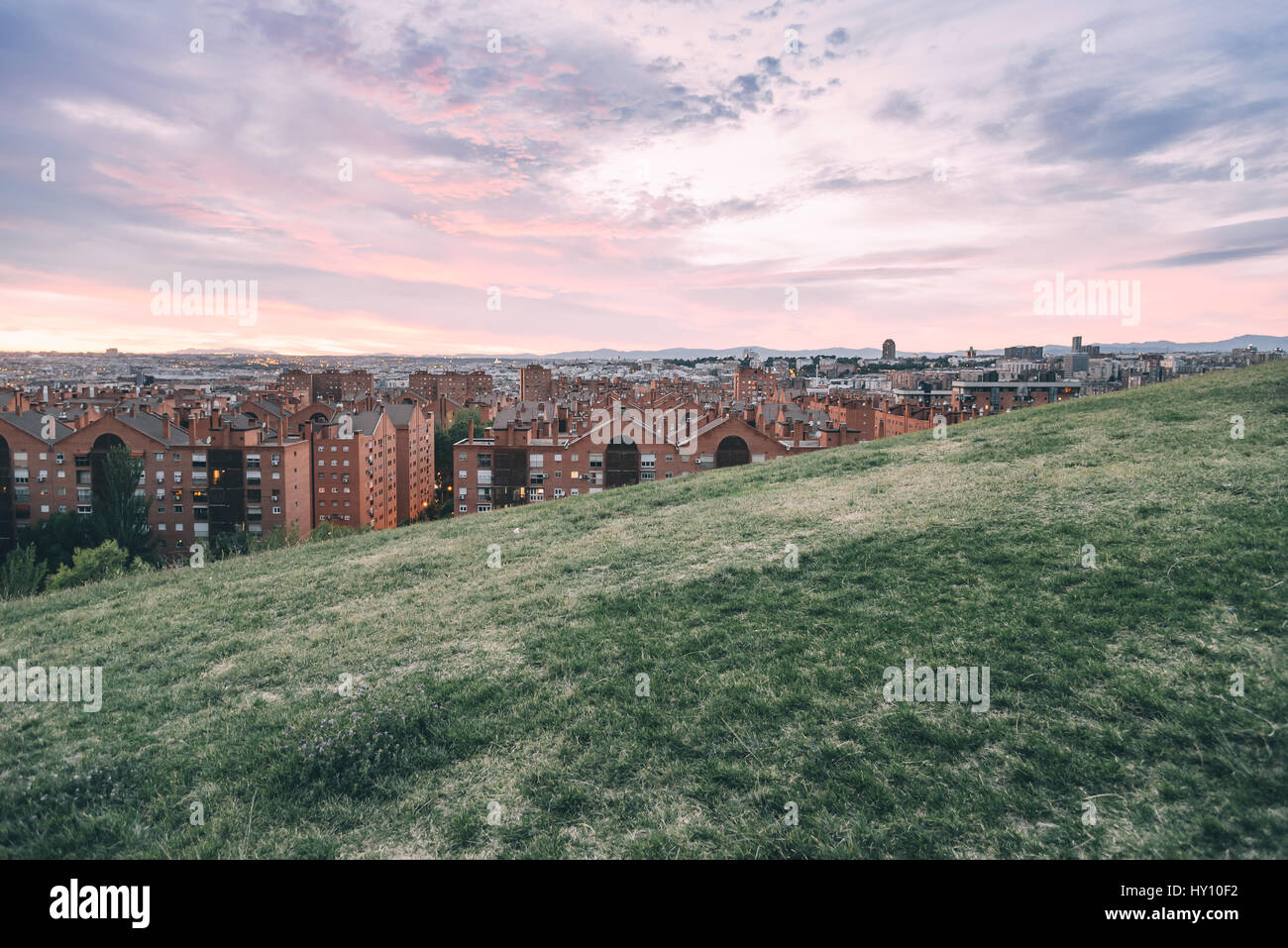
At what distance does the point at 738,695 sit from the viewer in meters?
6.98

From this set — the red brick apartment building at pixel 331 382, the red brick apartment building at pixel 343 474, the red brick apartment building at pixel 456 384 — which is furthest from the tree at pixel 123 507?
the red brick apartment building at pixel 456 384

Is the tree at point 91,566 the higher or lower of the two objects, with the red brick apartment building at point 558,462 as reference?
lower

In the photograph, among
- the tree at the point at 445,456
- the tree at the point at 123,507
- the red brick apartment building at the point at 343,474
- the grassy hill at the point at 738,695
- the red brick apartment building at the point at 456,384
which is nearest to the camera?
the grassy hill at the point at 738,695

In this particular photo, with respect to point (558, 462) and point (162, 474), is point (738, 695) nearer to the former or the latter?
point (558, 462)

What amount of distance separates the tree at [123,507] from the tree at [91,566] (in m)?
1.91

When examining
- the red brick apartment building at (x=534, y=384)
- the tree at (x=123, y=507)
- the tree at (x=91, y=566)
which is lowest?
the tree at (x=91, y=566)

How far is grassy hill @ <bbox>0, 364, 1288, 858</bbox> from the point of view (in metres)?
5.13

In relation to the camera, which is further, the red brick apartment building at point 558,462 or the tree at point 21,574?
the red brick apartment building at point 558,462

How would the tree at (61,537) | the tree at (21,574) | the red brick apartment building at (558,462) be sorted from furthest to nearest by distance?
the red brick apartment building at (558,462) < the tree at (61,537) < the tree at (21,574)

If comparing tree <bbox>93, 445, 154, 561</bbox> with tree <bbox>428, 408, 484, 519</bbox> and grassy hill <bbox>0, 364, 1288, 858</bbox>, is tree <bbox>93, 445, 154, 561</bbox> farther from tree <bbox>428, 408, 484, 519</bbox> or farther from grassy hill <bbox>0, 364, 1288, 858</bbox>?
grassy hill <bbox>0, 364, 1288, 858</bbox>

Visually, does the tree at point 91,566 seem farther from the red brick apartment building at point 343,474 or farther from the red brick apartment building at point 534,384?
the red brick apartment building at point 534,384

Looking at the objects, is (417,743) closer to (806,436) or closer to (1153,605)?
(1153,605)

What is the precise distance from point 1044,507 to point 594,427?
161ft

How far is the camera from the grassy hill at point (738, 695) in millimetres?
5129
